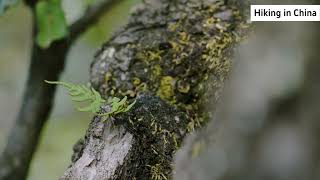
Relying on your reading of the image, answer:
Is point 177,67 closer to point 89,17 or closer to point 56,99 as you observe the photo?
point 89,17

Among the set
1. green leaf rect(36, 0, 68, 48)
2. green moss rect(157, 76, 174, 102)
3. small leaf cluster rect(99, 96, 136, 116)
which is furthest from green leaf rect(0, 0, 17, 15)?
small leaf cluster rect(99, 96, 136, 116)

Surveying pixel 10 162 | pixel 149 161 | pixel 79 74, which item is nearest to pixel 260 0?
pixel 149 161

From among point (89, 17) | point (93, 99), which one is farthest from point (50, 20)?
point (93, 99)

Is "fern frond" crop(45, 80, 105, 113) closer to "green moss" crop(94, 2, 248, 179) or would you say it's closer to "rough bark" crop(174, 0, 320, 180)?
"green moss" crop(94, 2, 248, 179)

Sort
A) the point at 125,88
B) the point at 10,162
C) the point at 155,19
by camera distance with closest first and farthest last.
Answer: the point at 125,88 < the point at 155,19 < the point at 10,162

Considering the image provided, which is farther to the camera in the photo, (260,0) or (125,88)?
(125,88)

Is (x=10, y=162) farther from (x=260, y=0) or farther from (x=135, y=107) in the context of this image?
(x=260, y=0)

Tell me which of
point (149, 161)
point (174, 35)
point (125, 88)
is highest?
point (174, 35)
